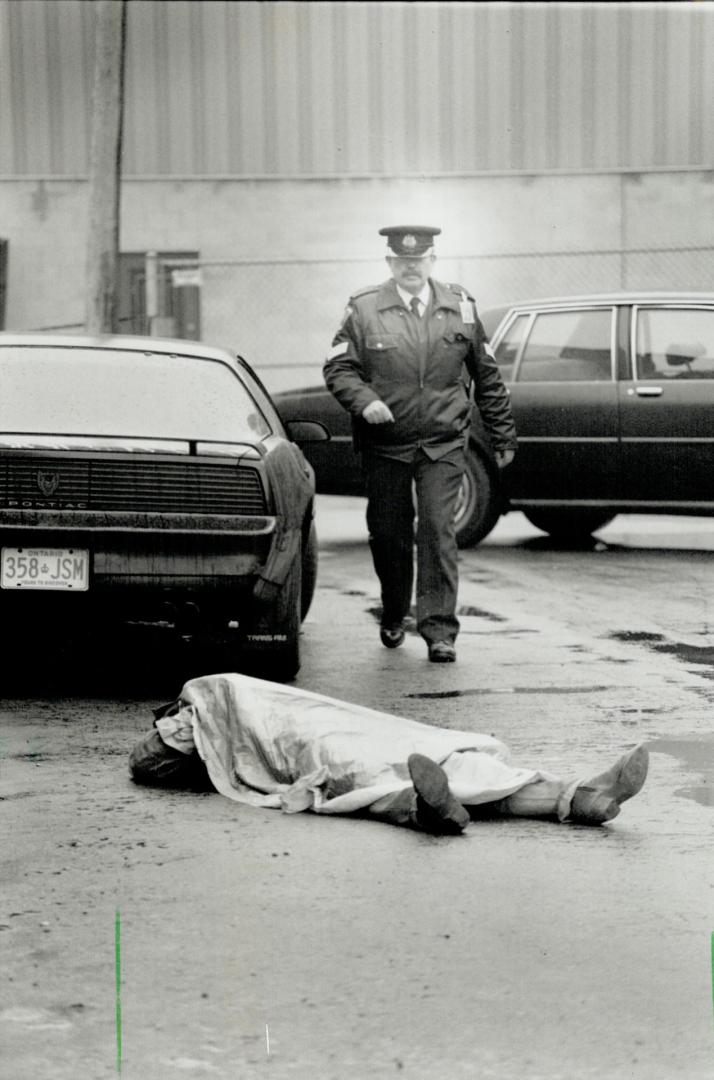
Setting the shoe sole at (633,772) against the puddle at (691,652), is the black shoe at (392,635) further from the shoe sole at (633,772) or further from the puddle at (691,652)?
the shoe sole at (633,772)

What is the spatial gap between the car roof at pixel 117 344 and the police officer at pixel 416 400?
0.59 meters

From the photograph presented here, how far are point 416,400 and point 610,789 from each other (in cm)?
345

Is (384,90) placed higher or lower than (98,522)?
higher

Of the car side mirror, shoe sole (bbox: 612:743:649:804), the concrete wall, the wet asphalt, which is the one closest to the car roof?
the car side mirror

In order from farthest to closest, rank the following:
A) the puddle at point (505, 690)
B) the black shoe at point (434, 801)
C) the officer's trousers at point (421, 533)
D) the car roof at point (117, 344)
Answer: the officer's trousers at point (421, 533)
the car roof at point (117, 344)
the puddle at point (505, 690)
the black shoe at point (434, 801)

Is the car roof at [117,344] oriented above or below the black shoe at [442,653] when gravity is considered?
above

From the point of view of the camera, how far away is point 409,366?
27.2ft

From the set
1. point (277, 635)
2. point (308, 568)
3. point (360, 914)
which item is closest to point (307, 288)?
point (308, 568)

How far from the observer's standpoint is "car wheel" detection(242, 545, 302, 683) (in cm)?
720

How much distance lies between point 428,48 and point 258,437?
759 inches

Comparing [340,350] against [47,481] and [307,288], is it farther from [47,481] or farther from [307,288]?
[307,288]

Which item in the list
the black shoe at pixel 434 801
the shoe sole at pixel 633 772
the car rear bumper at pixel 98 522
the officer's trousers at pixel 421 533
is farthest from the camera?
the officer's trousers at pixel 421 533

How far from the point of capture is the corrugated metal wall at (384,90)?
2508 cm

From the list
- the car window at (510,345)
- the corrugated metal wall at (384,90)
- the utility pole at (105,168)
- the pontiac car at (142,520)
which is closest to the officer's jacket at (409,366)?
the pontiac car at (142,520)
